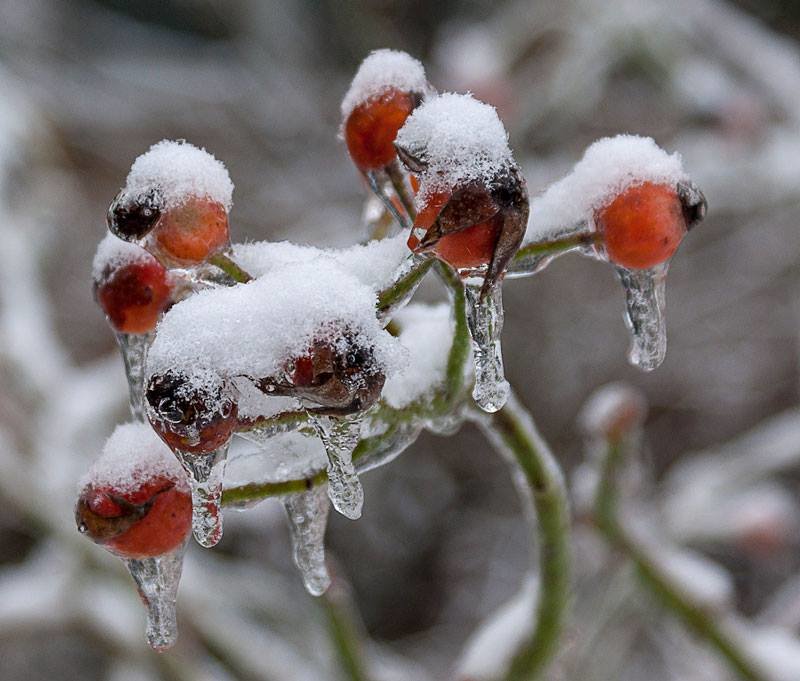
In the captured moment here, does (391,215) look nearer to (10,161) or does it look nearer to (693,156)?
(10,161)

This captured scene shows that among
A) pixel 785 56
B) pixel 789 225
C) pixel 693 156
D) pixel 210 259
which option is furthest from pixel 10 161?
pixel 789 225

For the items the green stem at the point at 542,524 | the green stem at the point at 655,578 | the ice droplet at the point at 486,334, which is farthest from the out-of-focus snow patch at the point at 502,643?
the ice droplet at the point at 486,334

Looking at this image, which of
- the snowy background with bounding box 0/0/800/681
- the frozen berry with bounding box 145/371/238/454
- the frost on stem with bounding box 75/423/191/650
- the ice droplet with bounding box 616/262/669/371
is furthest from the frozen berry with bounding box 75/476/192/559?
the snowy background with bounding box 0/0/800/681

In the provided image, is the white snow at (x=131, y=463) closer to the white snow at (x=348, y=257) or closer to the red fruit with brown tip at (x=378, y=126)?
the white snow at (x=348, y=257)

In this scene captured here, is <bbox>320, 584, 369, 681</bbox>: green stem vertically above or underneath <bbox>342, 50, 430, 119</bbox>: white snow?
underneath

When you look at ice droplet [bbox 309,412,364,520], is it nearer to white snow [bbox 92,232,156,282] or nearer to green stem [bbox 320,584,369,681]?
white snow [bbox 92,232,156,282]

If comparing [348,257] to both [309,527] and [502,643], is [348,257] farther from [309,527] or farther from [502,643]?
[502,643]
